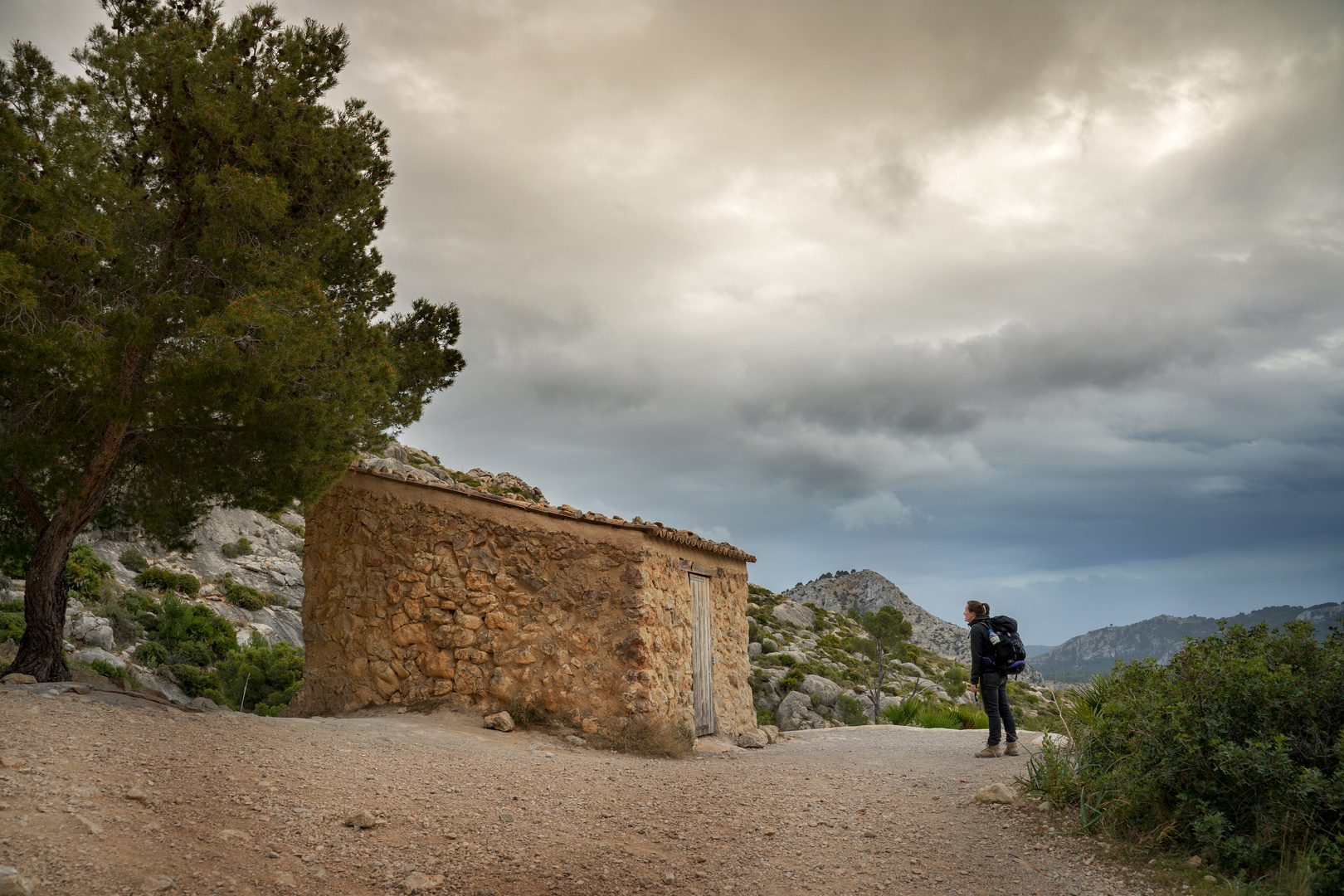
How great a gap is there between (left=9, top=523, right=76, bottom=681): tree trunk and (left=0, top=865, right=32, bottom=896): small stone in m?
6.01

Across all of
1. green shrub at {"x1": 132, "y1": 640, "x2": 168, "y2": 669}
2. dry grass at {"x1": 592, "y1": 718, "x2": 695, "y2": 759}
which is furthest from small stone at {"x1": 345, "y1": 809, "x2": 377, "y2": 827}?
green shrub at {"x1": 132, "y1": 640, "x2": 168, "y2": 669}

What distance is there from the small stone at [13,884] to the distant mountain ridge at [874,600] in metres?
51.6

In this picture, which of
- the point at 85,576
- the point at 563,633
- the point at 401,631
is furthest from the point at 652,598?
the point at 85,576

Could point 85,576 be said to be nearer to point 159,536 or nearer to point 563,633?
point 159,536

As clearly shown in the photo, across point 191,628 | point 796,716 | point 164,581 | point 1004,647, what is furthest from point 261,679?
point 1004,647

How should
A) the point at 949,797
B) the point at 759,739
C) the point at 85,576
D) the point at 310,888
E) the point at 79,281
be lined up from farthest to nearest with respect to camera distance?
the point at 85,576 → the point at 759,739 → the point at 79,281 → the point at 949,797 → the point at 310,888

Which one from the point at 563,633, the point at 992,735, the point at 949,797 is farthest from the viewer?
the point at 563,633

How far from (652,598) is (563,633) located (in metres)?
1.22

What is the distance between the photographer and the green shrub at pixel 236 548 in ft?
91.9

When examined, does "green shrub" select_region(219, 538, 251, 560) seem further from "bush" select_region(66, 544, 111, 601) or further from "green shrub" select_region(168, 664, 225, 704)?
"green shrub" select_region(168, 664, 225, 704)

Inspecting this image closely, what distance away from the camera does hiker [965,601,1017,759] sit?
8.30m

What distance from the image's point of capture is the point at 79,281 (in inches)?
300

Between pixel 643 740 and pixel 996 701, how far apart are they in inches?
157

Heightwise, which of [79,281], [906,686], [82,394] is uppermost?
[79,281]
